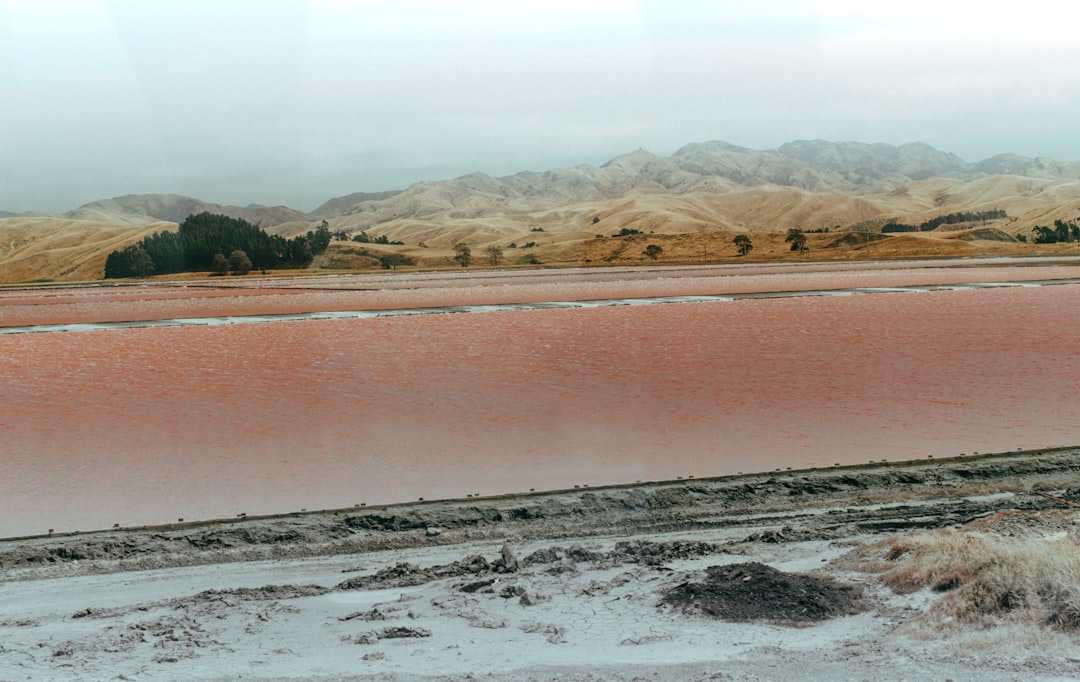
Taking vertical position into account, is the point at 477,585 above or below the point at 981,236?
below

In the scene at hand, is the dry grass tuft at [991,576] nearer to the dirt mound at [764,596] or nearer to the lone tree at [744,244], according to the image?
the dirt mound at [764,596]

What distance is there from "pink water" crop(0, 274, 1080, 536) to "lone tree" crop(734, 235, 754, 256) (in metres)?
79.2

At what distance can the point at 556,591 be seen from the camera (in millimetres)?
6953

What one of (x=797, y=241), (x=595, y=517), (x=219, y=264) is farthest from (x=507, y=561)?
(x=219, y=264)

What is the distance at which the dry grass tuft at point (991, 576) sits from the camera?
20.4ft

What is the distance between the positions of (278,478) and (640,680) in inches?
238

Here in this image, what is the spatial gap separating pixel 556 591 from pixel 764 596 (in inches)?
54.6

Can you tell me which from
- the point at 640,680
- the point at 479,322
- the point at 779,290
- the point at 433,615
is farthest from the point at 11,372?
the point at 779,290

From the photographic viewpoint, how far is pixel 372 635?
6.31 meters

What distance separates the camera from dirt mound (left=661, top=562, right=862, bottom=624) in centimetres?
644

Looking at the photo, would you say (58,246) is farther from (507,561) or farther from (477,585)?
(477,585)

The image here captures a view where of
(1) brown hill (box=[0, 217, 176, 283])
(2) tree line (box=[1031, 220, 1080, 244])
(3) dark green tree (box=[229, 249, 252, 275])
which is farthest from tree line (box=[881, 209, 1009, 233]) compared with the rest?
(1) brown hill (box=[0, 217, 176, 283])

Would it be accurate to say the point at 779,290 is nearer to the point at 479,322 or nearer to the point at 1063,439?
the point at 479,322

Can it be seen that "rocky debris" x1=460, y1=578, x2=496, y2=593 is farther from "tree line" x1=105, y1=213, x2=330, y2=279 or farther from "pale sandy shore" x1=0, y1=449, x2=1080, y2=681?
"tree line" x1=105, y1=213, x2=330, y2=279
